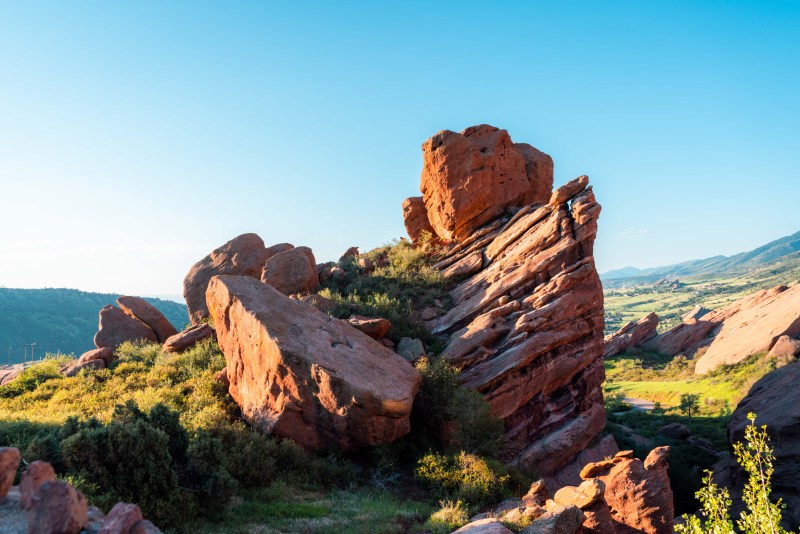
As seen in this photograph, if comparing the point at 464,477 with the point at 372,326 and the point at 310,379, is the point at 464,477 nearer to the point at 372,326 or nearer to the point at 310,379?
the point at 310,379

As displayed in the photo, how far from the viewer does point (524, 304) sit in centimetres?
2330

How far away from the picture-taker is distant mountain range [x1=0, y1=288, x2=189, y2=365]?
Answer: 336 feet

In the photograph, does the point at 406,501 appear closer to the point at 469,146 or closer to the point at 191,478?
the point at 191,478

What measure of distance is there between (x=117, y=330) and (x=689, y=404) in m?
45.8

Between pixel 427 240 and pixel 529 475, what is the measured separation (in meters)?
19.5

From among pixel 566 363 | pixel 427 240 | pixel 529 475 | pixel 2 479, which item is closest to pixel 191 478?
pixel 2 479

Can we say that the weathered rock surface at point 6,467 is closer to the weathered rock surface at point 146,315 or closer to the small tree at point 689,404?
the weathered rock surface at point 146,315

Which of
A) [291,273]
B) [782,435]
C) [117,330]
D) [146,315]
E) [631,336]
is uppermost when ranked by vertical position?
[291,273]

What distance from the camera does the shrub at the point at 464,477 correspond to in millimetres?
14156

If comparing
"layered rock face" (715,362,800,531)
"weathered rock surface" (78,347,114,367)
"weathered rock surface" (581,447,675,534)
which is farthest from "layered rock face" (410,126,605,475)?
"weathered rock surface" (78,347,114,367)

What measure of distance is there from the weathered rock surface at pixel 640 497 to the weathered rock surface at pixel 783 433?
7322mm

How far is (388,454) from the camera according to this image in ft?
53.2

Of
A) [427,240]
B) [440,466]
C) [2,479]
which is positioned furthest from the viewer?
[427,240]

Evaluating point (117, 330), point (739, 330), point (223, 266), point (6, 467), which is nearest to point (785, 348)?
point (739, 330)
